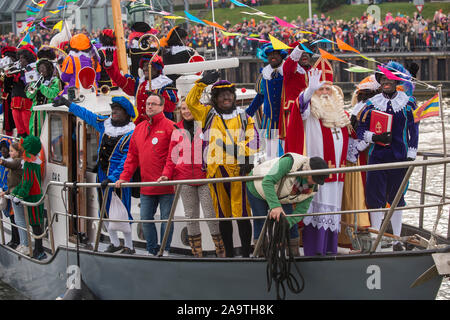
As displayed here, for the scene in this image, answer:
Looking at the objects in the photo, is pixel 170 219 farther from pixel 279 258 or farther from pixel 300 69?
pixel 300 69

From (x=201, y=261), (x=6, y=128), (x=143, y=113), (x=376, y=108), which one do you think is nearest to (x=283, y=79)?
(x=376, y=108)

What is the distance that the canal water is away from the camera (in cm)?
960

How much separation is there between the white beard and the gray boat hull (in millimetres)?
1185

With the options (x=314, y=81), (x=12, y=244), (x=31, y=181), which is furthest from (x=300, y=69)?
(x=12, y=244)

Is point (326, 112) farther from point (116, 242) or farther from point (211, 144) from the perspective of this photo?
point (116, 242)

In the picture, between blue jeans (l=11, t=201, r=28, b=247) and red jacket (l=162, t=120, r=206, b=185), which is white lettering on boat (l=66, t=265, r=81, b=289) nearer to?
blue jeans (l=11, t=201, r=28, b=247)

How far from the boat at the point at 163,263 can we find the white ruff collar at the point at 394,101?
2.05ft

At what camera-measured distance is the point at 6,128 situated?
401 inches

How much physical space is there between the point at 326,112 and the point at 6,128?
5.58m

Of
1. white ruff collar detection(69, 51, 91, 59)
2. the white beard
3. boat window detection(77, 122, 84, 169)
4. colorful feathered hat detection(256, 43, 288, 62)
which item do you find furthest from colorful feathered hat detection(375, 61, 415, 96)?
white ruff collar detection(69, 51, 91, 59)

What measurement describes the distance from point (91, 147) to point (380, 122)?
9.72ft

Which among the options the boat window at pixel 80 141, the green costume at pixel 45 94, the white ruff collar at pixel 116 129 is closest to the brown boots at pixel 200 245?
the white ruff collar at pixel 116 129

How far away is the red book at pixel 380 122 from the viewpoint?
6848mm

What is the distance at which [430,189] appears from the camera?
1364 cm
